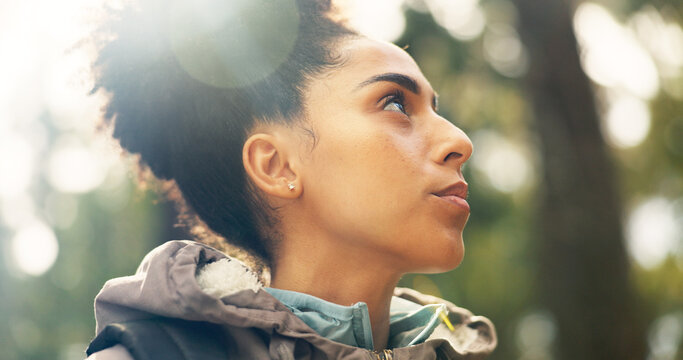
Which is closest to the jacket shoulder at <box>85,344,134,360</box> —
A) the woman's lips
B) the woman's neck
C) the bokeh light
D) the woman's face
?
the woman's neck

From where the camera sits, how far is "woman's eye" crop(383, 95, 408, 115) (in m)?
2.29

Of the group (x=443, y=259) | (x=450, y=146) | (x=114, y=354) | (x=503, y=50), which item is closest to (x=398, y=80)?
(x=450, y=146)

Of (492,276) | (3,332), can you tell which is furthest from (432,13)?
(3,332)

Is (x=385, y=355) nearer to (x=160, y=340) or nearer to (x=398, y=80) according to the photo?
(x=160, y=340)

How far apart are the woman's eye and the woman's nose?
15cm

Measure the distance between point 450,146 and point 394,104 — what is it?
275 millimetres

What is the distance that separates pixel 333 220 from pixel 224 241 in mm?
626

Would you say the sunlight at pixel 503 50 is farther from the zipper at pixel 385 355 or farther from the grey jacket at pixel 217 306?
the grey jacket at pixel 217 306

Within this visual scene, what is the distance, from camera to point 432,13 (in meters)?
8.34

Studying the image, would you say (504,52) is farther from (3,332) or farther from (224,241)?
(3,332)

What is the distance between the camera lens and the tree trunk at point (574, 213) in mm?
5059

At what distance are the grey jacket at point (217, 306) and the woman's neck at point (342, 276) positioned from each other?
0.30 m

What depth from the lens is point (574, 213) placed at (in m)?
5.42

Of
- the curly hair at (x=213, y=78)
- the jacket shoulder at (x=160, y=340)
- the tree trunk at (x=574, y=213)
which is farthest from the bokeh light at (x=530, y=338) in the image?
the jacket shoulder at (x=160, y=340)
